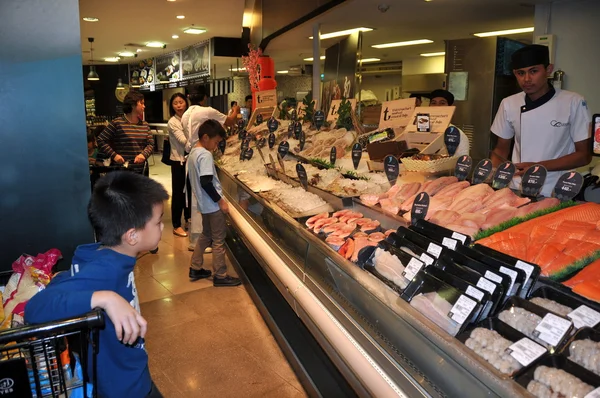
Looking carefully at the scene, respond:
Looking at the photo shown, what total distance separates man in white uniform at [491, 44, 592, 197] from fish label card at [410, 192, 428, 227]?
1212mm

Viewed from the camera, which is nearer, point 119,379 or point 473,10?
point 119,379

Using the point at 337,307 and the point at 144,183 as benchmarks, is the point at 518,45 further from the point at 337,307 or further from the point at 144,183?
the point at 144,183

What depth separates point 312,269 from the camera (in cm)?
280

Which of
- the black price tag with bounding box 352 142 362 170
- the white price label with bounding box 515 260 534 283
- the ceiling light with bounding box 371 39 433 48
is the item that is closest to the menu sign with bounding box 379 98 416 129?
the black price tag with bounding box 352 142 362 170

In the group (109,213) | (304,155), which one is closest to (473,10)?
(304,155)

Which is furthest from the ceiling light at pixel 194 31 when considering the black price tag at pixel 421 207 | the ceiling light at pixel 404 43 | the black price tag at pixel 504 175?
the black price tag at pixel 421 207

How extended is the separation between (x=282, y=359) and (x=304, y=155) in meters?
2.34

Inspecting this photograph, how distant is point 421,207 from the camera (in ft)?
7.97

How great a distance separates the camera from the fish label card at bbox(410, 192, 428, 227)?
2.41 meters

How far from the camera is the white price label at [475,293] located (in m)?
1.59

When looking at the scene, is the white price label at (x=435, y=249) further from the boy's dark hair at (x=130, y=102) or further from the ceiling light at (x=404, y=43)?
the ceiling light at (x=404, y=43)

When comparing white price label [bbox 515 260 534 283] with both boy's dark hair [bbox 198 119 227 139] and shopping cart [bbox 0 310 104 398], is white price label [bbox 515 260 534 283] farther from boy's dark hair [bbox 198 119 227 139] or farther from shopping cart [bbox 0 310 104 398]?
boy's dark hair [bbox 198 119 227 139]

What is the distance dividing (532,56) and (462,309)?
8.47 ft

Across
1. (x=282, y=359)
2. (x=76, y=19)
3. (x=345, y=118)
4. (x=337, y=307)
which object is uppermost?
(x=76, y=19)
